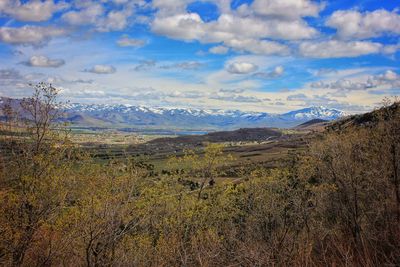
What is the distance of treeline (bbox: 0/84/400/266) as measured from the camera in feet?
71.3

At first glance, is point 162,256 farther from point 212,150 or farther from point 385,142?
point 385,142

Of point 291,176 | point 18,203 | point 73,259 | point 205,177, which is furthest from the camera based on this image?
point 291,176

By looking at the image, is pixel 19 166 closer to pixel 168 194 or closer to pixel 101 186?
pixel 101 186

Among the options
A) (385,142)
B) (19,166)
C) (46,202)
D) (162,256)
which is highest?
(385,142)

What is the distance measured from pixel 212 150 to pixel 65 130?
53.3 feet

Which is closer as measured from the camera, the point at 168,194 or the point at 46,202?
the point at 46,202

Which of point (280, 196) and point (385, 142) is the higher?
point (385, 142)

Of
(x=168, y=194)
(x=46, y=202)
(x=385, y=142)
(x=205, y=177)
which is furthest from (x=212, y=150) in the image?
(x=46, y=202)

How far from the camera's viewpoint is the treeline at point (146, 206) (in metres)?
21.7

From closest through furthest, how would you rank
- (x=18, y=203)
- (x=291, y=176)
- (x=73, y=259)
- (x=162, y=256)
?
(x=18, y=203) < (x=73, y=259) < (x=162, y=256) < (x=291, y=176)

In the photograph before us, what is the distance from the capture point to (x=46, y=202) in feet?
83.1

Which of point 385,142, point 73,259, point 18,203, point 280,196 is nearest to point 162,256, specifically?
point 73,259

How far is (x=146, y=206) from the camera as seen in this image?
36.6 metres

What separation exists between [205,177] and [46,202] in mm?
Answer: 21381
